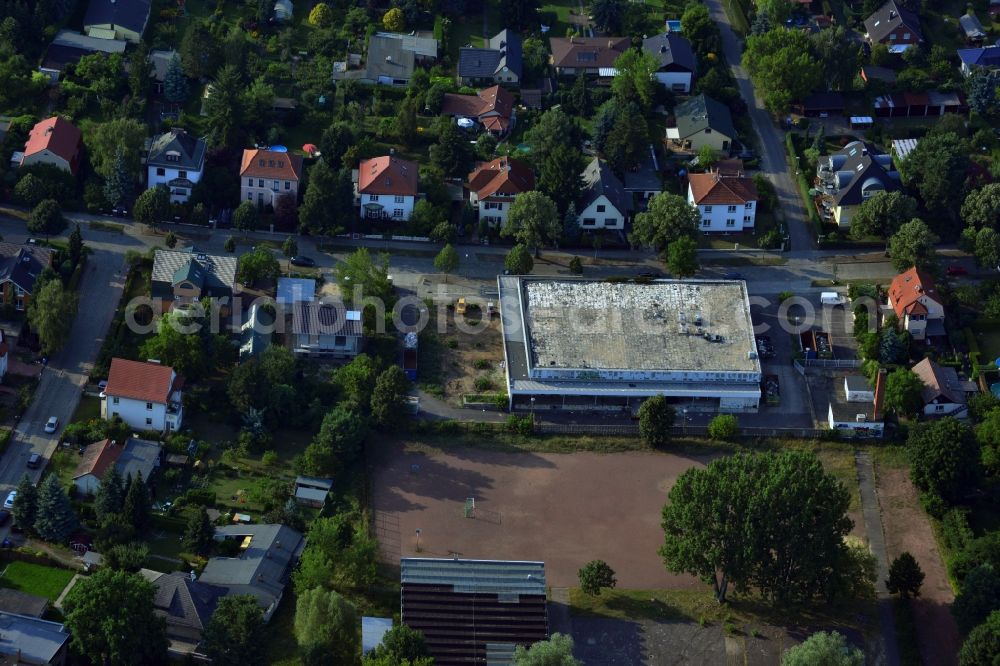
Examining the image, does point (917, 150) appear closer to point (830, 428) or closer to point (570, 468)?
point (830, 428)

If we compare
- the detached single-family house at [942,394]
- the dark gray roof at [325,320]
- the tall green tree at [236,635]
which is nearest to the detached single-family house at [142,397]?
the dark gray roof at [325,320]

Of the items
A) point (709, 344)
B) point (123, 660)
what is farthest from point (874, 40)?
point (123, 660)

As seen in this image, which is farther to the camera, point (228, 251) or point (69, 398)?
point (228, 251)

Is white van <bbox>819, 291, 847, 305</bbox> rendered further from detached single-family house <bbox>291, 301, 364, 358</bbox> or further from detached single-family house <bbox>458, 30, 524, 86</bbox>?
detached single-family house <bbox>458, 30, 524, 86</bbox>

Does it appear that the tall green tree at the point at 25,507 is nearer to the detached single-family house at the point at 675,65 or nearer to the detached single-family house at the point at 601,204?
the detached single-family house at the point at 601,204

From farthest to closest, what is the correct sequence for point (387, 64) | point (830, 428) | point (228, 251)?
point (387, 64)
point (228, 251)
point (830, 428)

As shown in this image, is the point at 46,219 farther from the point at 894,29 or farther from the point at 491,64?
the point at 894,29
